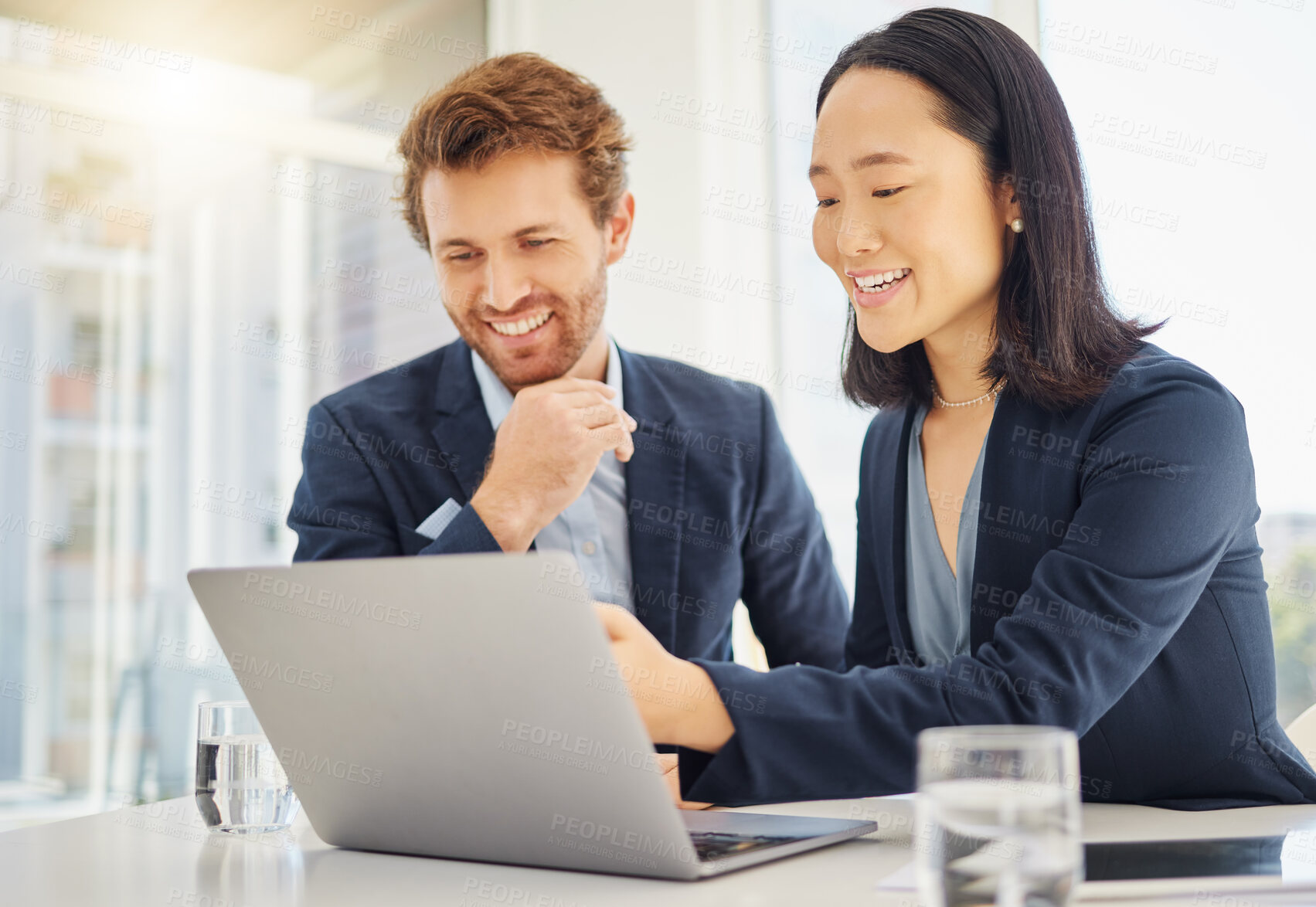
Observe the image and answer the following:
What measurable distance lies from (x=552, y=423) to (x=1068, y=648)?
0.83 meters

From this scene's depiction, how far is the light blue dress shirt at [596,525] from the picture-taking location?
1775mm

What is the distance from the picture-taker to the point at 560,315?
73.7 inches

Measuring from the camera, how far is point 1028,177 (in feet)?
4.19

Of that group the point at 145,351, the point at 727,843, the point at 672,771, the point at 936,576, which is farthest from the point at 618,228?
the point at 145,351

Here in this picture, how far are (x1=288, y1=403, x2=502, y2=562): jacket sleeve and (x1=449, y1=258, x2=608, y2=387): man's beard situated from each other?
0.25 meters

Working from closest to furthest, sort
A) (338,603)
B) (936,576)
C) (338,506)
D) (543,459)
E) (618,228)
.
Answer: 1. (338,603)
2. (936,576)
3. (543,459)
4. (338,506)
5. (618,228)

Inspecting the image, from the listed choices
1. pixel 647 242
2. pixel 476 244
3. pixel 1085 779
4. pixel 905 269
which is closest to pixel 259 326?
pixel 647 242

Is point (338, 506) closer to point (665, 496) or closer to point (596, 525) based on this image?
point (596, 525)

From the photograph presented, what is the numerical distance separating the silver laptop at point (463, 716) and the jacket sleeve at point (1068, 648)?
0.23 ft

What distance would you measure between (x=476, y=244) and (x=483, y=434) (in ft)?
0.98

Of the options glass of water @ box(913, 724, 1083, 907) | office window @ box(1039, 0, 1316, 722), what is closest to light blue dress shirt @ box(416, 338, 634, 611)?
glass of water @ box(913, 724, 1083, 907)

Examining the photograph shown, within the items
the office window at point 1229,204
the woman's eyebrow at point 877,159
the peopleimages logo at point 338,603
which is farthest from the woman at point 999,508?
the office window at point 1229,204

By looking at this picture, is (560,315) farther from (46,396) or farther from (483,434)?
(46,396)

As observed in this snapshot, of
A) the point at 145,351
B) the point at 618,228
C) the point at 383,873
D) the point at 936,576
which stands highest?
the point at 145,351
